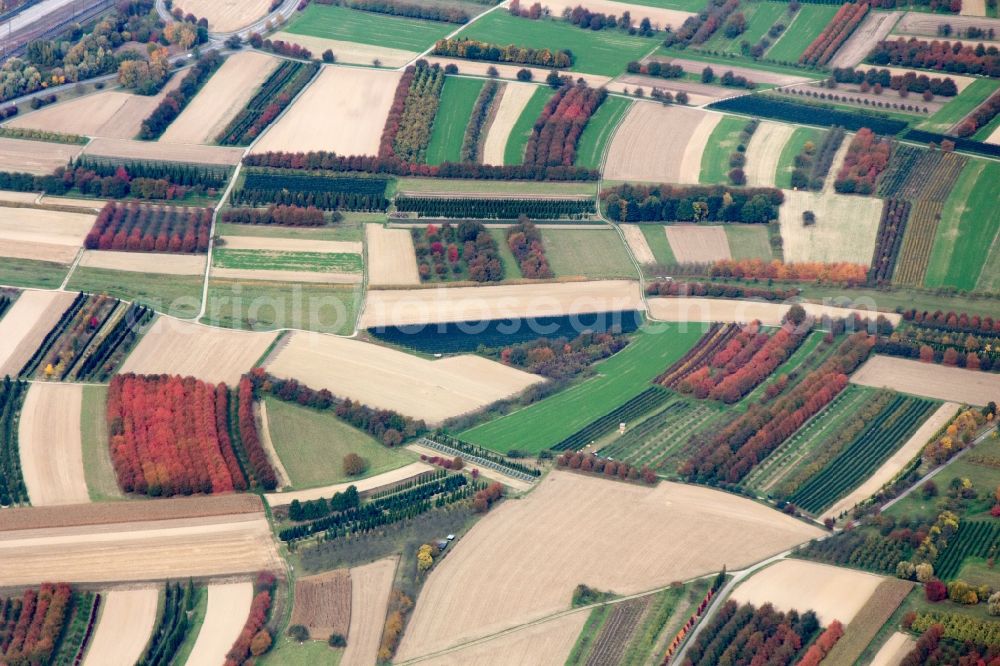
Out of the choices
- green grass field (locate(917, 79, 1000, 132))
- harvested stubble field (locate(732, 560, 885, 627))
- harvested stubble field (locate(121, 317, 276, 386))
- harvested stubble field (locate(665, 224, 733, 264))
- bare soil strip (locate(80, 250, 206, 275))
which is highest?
green grass field (locate(917, 79, 1000, 132))

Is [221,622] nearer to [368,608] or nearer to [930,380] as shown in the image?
[368,608]

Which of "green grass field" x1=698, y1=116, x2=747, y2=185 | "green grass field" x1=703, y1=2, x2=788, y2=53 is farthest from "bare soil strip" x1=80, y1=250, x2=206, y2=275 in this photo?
"green grass field" x1=703, y1=2, x2=788, y2=53

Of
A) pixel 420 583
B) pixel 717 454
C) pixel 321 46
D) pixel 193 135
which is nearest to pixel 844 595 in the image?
pixel 717 454

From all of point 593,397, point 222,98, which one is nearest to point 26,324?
point 222,98

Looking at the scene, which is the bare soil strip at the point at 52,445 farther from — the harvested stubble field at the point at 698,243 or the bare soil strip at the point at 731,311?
the harvested stubble field at the point at 698,243

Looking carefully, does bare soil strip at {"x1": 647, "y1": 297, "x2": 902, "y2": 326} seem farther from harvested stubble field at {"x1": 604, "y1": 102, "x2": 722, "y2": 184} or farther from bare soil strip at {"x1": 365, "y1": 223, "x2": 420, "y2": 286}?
bare soil strip at {"x1": 365, "y1": 223, "x2": 420, "y2": 286}

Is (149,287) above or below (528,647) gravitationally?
above

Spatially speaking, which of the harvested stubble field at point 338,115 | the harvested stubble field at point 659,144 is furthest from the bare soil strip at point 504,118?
the harvested stubble field at point 338,115
